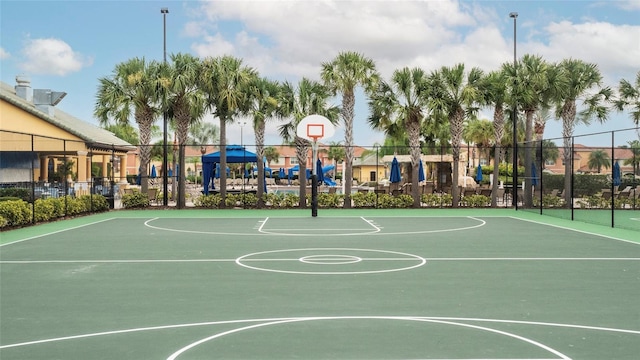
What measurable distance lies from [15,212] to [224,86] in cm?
1046

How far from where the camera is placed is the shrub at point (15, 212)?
17.4 meters

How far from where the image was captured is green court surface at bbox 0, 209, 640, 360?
243 inches

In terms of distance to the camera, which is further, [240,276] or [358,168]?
[358,168]

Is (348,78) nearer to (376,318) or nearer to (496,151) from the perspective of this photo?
(496,151)

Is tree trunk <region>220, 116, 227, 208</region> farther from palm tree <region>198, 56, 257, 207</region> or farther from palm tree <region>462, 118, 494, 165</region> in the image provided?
palm tree <region>462, 118, 494, 165</region>

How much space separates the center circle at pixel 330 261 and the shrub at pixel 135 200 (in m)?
14.9

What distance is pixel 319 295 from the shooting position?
860 cm

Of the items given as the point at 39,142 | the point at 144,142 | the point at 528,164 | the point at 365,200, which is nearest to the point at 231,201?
the point at 144,142

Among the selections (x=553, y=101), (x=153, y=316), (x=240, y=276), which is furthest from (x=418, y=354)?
(x=553, y=101)

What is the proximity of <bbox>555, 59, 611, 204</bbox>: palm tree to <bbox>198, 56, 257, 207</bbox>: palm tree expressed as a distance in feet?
41.8

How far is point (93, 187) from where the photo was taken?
25.3 meters

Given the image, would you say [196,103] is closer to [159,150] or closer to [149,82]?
[149,82]

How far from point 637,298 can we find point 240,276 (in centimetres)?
554

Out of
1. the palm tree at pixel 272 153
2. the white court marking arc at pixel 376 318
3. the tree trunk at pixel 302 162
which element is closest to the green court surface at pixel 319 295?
the white court marking arc at pixel 376 318
